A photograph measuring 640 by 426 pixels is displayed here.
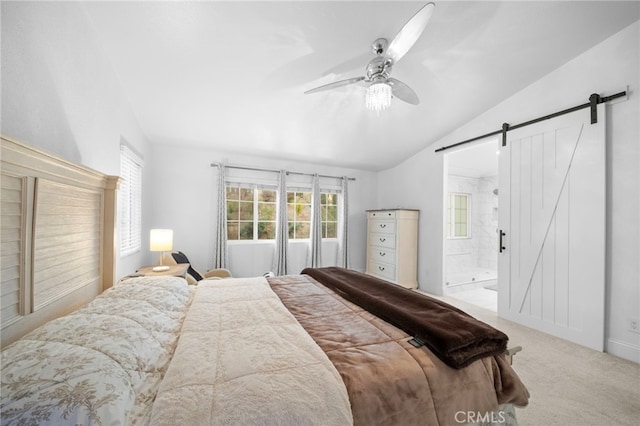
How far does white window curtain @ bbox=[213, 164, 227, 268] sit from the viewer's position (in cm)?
411

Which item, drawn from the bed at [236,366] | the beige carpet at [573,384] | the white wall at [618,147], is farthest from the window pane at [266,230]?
the white wall at [618,147]

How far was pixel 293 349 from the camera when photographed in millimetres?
1109

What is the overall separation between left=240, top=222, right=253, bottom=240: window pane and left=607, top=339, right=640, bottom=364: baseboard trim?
4.60m

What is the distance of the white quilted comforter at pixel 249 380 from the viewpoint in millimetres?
781

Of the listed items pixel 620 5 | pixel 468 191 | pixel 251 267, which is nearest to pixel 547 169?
pixel 620 5

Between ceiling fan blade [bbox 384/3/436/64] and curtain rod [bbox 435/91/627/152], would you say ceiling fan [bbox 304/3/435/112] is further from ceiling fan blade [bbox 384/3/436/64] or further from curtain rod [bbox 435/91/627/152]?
curtain rod [bbox 435/91/627/152]

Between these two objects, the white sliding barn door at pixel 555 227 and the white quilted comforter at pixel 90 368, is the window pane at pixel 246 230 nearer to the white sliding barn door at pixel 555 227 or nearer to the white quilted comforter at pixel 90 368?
the white quilted comforter at pixel 90 368

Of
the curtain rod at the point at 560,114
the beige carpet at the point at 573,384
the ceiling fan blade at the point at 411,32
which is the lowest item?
the beige carpet at the point at 573,384

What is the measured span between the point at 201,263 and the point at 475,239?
569 cm

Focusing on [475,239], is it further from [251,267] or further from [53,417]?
→ [53,417]

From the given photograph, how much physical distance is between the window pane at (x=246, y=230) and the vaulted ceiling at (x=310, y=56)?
156cm

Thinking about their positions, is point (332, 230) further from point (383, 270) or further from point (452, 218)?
point (452, 218)

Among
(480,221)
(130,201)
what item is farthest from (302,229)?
(480,221)

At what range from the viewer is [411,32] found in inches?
62.6
